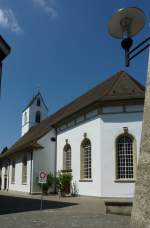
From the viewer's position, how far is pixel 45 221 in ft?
35.4

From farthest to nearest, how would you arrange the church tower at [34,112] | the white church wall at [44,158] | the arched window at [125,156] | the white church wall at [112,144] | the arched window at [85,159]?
the church tower at [34,112] < the white church wall at [44,158] < the arched window at [85,159] < the arched window at [125,156] < the white church wall at [112,144]

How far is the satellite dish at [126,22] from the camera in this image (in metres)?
5.95

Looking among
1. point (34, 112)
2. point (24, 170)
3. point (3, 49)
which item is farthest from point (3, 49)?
point (34, 112)

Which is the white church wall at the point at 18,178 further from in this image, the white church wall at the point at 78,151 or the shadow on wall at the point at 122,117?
the shadow on wall at the point at 122,117

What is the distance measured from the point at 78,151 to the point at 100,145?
342 cm

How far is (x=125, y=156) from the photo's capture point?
2222 cm

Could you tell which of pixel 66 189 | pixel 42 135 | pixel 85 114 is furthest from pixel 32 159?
pixel 85 114

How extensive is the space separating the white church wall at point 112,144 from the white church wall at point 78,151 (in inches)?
15.2

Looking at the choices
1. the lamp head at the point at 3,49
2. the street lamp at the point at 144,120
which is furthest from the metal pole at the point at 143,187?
the lamp head at the point at 3,49

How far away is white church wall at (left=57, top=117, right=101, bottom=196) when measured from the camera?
887 inches

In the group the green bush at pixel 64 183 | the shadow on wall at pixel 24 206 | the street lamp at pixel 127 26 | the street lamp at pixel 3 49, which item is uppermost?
the street lamp at pixel 3 49

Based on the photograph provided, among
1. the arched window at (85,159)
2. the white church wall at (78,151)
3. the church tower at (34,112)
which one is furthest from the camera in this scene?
the church tower at (34,112)

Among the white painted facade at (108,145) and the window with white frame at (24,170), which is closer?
the white painted facade at (108,145)

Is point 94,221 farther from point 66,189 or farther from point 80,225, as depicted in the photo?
point 66,189
